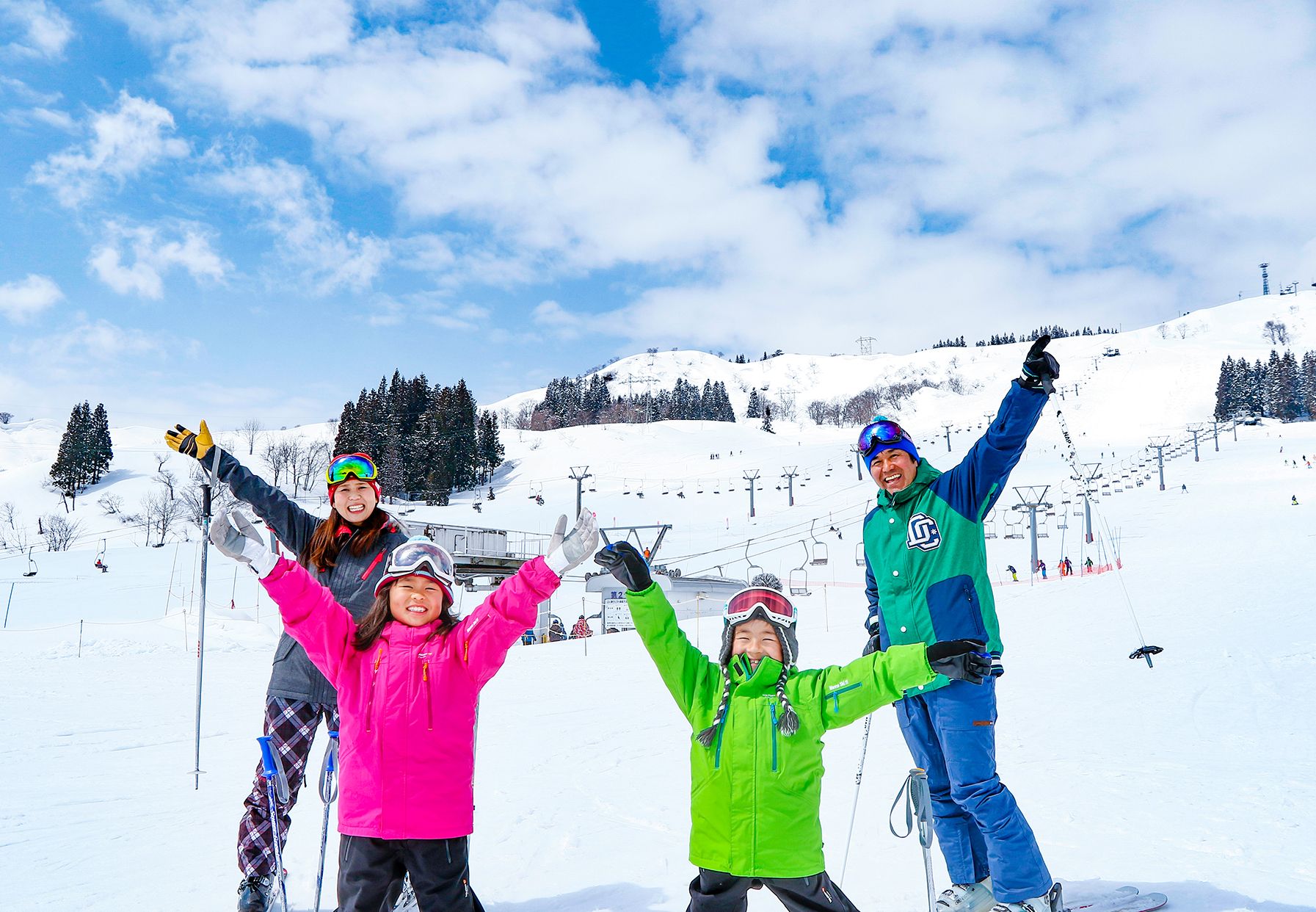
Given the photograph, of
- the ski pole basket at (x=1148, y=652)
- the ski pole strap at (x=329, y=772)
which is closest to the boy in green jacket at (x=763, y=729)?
the ski pole strap at (x=329, y=772)

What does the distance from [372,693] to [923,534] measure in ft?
7.38

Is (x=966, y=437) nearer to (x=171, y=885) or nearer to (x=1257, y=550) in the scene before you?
(x=1257, y=550)

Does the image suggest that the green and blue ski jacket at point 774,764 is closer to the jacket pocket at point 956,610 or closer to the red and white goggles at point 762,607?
the red and white goggles at point 762,607

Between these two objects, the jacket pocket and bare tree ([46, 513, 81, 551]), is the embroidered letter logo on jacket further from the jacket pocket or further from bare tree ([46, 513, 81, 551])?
bare tree ([46, 513, 81, 551])

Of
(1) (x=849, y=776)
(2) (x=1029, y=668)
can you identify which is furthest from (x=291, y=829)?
(2) (x=1029, y=668)

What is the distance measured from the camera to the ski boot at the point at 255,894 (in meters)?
3.14

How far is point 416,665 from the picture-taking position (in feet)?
9.00

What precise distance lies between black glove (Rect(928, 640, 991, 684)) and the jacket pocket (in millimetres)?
541

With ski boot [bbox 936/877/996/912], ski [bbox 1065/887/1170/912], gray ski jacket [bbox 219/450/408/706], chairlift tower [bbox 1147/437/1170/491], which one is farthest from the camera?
chairlift tower [bbox 1147/437/1170/491]

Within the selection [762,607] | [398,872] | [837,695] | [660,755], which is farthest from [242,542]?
[660,755]

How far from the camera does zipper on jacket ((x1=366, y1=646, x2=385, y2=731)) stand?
270 cm

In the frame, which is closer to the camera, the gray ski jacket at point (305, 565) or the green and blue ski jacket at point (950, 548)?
the green and blue ski jacket at point (950, 548)

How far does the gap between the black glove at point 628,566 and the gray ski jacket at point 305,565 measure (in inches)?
46.1

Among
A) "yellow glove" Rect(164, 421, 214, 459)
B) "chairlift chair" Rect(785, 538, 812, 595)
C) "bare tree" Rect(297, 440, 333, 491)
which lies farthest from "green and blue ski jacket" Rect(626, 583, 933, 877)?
"bare tree" Rect(297, 440, 333, 491)
